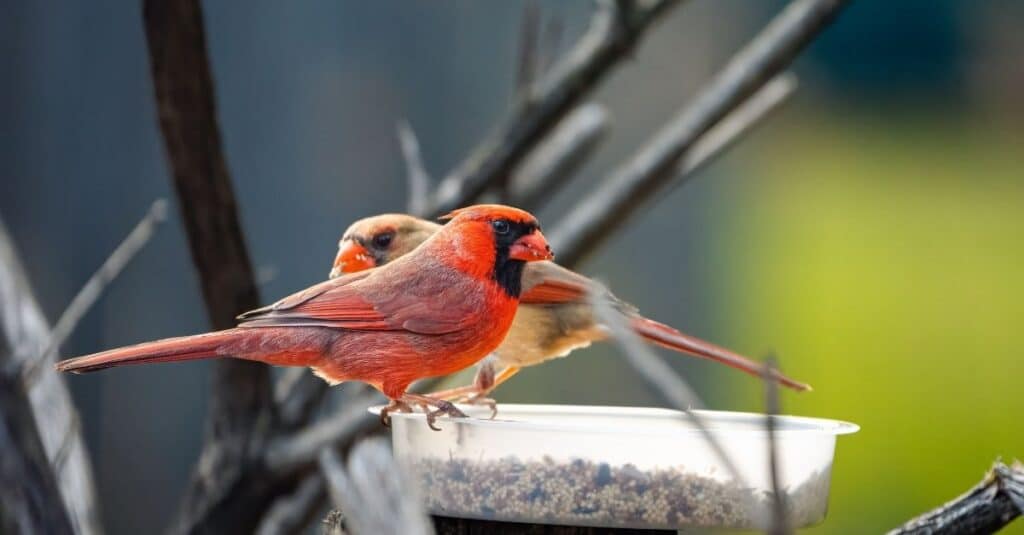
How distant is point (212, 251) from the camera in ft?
7.64

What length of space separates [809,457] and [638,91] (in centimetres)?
300

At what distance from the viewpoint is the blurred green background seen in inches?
159

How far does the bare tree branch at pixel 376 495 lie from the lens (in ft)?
3.60

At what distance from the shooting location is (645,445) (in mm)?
1443

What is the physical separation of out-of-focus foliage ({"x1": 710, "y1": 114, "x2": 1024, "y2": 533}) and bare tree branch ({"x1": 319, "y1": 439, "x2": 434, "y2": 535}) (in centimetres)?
306

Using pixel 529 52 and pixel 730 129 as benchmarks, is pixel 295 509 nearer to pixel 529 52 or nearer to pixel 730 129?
pixel 529 52

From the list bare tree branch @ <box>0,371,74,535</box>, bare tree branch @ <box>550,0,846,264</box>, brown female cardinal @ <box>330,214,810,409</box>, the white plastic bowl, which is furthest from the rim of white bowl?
bare tree branch @ <box>550,0,846,264</box>

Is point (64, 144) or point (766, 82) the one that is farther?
point (64, 144)

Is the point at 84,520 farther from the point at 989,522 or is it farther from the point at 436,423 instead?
the point at 989,522

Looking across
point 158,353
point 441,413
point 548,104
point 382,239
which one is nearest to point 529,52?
point 548,104

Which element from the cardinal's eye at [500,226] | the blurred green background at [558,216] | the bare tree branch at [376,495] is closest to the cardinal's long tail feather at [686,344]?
the cardinal's eye at [500,226]

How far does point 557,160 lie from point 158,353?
6.13 feet

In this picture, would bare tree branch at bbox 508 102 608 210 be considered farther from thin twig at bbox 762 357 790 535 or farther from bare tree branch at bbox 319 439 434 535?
thin twig at bbox 762 357 790 535

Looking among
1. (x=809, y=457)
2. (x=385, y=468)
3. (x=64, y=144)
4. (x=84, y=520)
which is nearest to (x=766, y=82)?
(x=809, y=457)
